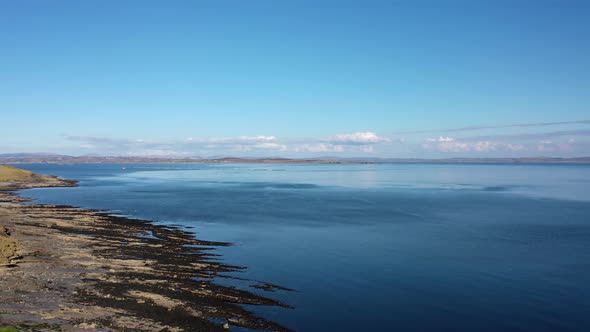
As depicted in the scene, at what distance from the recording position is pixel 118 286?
1944 cm

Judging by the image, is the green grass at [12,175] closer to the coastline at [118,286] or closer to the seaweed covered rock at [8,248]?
the coastline at [118,286]

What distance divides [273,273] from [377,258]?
8196 millimetres

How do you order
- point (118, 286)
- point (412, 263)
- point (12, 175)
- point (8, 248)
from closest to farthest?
point (118, 286) → point (8, 248) → point (412, 263) → point (12, 175)

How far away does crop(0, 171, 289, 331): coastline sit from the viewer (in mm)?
15414

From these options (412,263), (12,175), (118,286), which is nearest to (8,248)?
(118,286)

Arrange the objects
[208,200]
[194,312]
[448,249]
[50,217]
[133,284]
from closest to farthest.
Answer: [194,312], [133,284], [448,249], [50,217], [208,200]

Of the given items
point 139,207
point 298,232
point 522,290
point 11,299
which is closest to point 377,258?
point 522,290

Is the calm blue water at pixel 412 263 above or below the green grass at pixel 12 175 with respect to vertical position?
below

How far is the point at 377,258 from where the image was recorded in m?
28.5

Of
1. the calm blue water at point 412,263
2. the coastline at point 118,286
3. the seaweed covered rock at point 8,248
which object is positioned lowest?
the calm blue water at point 412,263

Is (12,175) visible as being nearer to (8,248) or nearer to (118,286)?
(8,248)

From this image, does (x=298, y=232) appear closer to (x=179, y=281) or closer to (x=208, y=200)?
(x=179, y=281)

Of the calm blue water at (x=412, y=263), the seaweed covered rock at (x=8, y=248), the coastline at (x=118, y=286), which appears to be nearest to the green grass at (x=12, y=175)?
the calm blue water at (x=412, y=263)

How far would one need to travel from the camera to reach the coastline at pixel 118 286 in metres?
15.4
